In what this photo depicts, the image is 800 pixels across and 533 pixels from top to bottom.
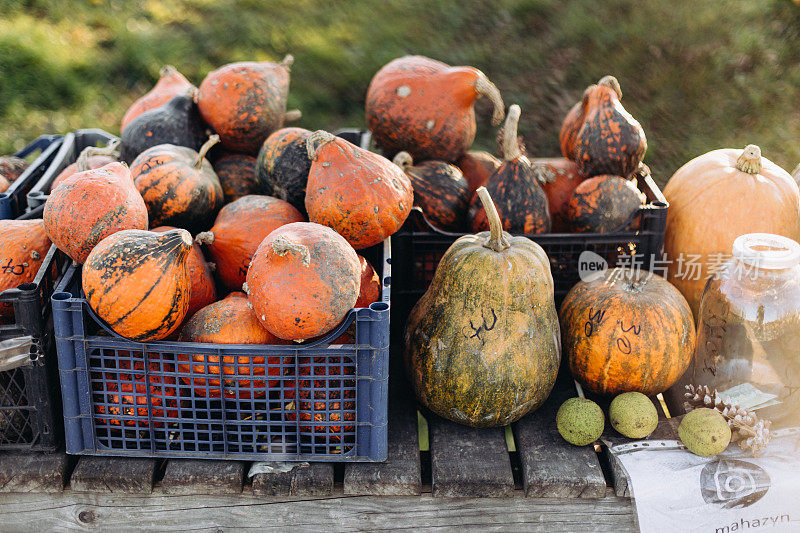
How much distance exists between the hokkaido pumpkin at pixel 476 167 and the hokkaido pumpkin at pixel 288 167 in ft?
2.51

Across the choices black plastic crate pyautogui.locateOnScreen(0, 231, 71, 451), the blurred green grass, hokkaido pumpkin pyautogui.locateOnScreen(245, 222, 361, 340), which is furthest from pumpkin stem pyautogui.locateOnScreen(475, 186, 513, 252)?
the blurred green grass

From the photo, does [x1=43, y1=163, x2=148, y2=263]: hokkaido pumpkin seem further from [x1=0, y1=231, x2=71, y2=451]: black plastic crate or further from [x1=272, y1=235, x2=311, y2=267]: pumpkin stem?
[x1=272, y1=235, x2=311, y2=267]: pumpkin stem

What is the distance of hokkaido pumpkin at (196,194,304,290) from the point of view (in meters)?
2.37

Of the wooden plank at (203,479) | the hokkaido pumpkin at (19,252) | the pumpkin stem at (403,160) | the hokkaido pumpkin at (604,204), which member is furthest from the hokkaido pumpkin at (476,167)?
the hokkaido pumpkin at (19,252)

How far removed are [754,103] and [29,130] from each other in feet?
16.9

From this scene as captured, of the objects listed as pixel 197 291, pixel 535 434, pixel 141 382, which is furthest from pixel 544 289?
pixel 141 382

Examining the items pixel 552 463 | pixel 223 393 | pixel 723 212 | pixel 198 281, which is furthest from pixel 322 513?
pixel 723 212

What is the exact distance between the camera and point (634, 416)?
7.20ft

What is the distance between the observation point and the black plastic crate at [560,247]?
2629 millimetres

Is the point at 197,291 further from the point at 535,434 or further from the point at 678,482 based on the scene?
the point at 678,482

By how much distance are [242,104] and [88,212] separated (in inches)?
36.1

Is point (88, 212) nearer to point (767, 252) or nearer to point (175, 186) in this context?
point (175, 186)

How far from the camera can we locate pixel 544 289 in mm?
2287

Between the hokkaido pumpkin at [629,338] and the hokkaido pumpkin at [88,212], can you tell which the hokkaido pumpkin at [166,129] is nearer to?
the hokkaido pumpkin at [88,212]
